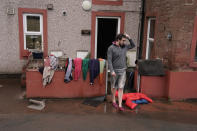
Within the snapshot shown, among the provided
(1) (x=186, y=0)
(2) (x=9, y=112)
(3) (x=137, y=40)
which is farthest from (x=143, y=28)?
(2) (x=9, y=112)

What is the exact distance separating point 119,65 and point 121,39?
666mm

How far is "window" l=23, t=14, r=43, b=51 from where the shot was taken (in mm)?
8156

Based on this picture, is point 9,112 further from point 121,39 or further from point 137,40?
point 137,40

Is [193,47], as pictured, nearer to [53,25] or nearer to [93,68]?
[93,68]

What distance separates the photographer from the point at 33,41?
8359 millimetres

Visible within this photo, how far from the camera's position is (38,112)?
5547mm

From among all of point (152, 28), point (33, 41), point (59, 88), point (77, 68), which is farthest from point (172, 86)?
point (33, 41)

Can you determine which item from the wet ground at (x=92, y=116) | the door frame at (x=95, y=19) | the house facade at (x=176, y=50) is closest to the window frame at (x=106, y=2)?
the door frame at (x=95, y=19)

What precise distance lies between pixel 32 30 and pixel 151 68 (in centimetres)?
460

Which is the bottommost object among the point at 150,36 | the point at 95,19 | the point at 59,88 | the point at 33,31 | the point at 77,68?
the point at 59,88

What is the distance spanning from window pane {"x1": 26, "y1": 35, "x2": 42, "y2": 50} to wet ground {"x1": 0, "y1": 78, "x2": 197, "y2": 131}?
239cm

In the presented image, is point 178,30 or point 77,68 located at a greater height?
point 178,30

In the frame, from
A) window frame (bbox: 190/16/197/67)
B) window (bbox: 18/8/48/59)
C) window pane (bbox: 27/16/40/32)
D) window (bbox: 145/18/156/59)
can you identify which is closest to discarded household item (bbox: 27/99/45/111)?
window (bbox: 18/8/48/59)

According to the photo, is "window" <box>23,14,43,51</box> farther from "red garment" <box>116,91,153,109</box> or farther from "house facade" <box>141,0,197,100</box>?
"house facade" <box>141,0,197,100</box>
